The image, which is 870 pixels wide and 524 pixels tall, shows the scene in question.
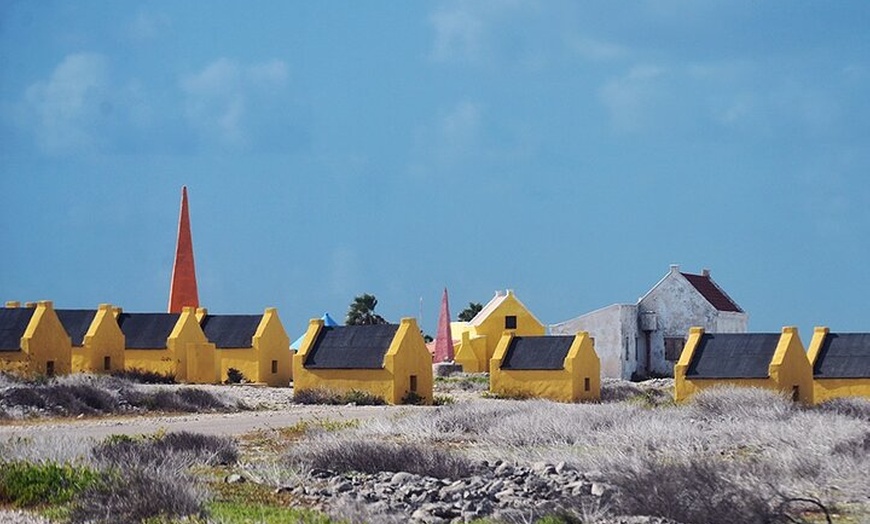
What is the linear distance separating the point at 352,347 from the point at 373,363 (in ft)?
4.31

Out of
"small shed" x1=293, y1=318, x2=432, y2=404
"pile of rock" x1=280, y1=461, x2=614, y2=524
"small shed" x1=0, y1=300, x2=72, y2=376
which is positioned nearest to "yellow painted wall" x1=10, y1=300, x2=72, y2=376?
"small shed" x1=0, y1=300, x2=72, y2=376

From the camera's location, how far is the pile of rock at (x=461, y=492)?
41.5ft

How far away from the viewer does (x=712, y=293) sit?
57875 millimetres

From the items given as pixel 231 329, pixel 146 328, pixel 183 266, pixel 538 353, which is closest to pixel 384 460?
pixel 538 353

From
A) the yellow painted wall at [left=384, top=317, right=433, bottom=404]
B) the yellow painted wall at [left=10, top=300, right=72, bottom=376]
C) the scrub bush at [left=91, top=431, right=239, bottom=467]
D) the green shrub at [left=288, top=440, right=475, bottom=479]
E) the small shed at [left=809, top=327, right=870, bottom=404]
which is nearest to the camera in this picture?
the green shrub at [left=288, top=440, right=475, bottom=479]

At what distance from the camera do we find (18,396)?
Answer: 96.4 ft

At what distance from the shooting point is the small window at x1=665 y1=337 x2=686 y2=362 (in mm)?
56250

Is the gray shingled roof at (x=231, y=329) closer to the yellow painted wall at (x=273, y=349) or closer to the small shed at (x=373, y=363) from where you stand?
the yellow painted wall at (x=273, y=349)

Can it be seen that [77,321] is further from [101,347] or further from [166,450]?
[166,450]

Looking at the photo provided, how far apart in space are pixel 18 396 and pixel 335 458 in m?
15.5

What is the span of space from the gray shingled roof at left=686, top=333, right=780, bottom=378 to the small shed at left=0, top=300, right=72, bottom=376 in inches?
769

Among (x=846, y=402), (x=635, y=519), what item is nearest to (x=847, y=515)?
(x=635, y=519)

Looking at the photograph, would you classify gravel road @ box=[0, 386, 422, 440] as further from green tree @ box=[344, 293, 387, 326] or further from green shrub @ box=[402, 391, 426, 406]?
green tree @ box=[344, 293, 387, 326]

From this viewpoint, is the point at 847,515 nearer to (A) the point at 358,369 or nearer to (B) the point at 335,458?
(B) the point at 335,458
